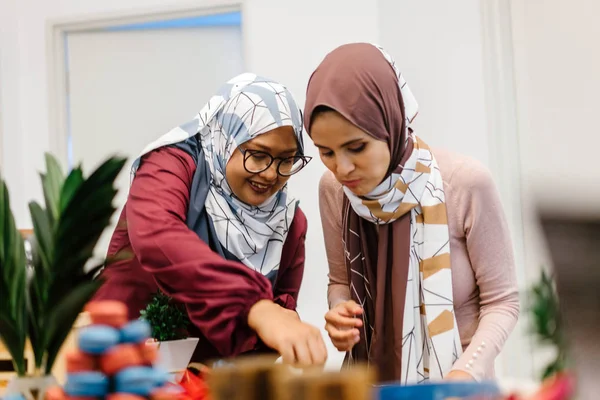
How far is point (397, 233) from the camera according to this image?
1368 millimetres

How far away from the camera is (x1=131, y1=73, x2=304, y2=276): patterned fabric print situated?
1357mm

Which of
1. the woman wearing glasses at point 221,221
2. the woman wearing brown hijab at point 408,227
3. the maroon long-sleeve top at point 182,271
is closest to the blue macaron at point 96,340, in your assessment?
the maroon long-sleeve top at point 182,271

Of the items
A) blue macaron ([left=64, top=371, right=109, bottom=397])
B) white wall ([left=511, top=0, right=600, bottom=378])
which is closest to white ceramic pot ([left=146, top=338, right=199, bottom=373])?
blue macaron ([left=64, top=371, right=109, bottom=397])

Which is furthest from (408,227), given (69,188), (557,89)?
(557,89)

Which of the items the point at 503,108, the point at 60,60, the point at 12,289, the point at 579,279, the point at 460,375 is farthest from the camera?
the point at 60,60

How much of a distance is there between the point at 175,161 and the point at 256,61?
169 centimetres

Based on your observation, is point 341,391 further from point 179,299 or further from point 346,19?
point 346,19

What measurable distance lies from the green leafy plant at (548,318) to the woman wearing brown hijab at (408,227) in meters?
0.69

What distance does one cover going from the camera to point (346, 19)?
288cm

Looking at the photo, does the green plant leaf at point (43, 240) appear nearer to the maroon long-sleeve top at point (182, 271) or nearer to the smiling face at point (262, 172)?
the maroon long-sleeve top at point (182, 271)

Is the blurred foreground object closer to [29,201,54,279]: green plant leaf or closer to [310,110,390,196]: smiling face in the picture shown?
[29,201,54,279]: green plant leaf

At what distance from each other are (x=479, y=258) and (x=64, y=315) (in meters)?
0.82

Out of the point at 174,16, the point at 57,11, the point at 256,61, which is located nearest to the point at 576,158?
the point at 256,61

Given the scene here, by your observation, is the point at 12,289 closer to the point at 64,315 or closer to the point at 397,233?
the point at 64,315
